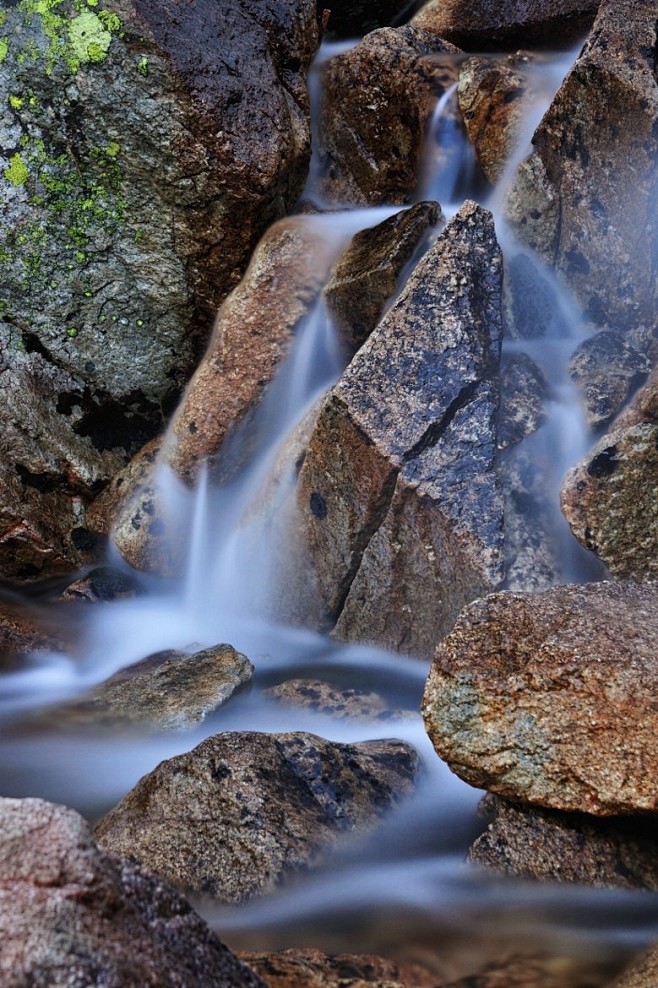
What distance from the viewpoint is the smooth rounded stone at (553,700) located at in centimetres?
357

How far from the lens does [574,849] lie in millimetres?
3746

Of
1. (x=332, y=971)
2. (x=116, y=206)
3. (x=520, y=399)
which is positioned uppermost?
(x=116, y=206)

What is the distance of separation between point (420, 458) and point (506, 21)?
6422 mm

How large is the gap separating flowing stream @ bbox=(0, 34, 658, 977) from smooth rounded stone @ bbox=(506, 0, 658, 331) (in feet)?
0.97

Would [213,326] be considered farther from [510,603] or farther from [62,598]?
[510,603]

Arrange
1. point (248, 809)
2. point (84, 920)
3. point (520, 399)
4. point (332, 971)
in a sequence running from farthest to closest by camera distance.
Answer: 1. point (520, 399)
2. point (248, 809)
3. point (332, 971)
4. point (84, 920)

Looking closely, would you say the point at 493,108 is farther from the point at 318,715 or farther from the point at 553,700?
the point at 553,700

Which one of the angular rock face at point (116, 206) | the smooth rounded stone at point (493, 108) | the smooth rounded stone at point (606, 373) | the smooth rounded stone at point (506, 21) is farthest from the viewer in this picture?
the smooth rounded stone at point (506, 21)

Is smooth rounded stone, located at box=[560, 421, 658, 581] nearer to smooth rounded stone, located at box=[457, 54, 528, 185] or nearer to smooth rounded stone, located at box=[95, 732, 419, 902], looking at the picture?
smooth rounded stone, located at box=[95, 732, 419, 902]

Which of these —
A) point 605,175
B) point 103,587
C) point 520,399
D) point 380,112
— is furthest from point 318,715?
point 380,112

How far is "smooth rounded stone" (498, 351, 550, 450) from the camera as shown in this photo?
615 cm

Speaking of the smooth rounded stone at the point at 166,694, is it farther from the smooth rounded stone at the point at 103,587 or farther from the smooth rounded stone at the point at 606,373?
the smooth rounded stone at the point at 606,373

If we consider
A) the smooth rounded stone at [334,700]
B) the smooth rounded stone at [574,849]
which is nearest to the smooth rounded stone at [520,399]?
the smooth rounded stone at [334,700]

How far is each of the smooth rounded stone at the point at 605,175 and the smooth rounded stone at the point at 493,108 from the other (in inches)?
29.6
